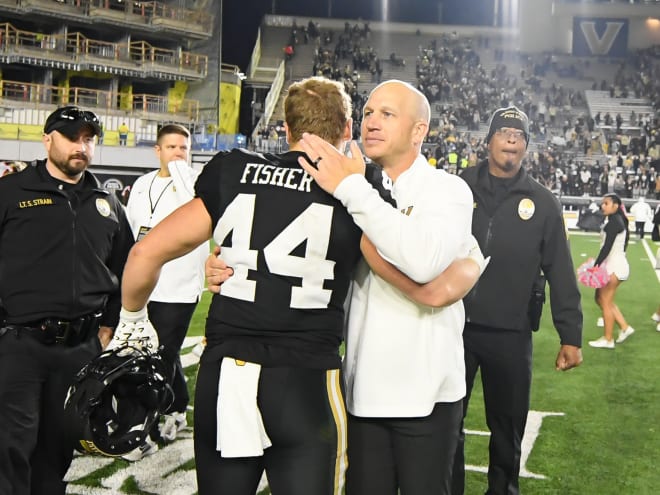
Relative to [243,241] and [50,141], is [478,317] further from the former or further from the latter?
[50,141]

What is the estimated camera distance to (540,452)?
5.32 metres

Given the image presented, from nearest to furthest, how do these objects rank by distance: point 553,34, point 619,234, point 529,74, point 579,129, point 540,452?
point 540,452 < point 619,234 < point 579,129 < point 529,74 < point 553,34

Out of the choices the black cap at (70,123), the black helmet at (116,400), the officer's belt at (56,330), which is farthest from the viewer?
the black cap at (70,123)

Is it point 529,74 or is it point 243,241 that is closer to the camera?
point 243,241

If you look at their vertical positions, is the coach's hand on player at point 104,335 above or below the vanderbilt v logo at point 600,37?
below

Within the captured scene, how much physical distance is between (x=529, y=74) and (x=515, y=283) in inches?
1687

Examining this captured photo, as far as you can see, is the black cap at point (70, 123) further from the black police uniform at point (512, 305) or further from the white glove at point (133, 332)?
the black police uniform at point (512, 305)

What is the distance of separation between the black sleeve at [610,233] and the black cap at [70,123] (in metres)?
7.33

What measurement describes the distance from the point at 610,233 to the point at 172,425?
21.1ft

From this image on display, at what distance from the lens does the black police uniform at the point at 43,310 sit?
11.7ft

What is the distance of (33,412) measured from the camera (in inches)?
141

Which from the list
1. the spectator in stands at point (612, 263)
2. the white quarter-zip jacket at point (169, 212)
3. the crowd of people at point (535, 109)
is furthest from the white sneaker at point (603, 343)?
the crowd of people at point (535, 109)

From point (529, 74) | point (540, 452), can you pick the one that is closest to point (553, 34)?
point (529, 74)

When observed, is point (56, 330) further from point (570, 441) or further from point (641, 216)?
point (641, 216)
